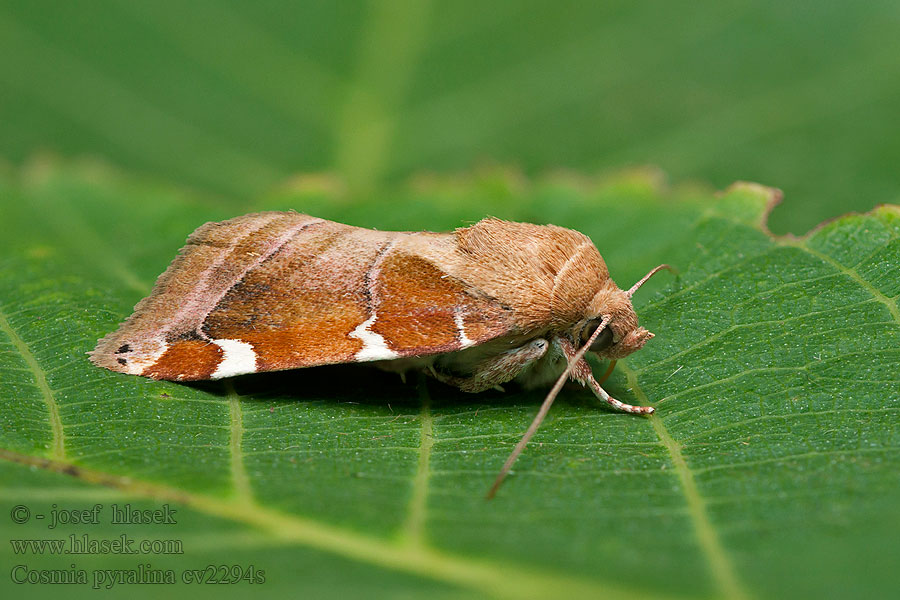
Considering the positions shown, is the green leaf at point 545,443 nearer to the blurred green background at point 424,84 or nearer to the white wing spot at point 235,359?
the white wing spot at point 235,359

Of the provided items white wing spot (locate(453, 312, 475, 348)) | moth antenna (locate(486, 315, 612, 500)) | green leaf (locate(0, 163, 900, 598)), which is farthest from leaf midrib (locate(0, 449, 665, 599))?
white wing spot (locate(453, 312, 475, 348))

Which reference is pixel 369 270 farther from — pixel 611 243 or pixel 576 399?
pixel 611 243

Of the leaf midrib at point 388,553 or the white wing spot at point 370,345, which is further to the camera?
the white wing spot at point 370,345

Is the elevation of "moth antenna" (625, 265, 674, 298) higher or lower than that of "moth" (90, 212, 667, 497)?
higher

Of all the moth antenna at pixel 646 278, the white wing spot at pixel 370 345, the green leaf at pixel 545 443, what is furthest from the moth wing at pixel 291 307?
the moth antenna at pixel 646 278

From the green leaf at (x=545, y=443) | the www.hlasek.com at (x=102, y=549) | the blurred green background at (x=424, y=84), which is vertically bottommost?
the www.hlasek.com at (x=102, y=549)

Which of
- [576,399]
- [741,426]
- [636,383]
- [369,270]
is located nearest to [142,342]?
[369,270]

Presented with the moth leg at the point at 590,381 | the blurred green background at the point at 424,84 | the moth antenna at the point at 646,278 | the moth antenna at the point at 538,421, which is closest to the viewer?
the moth antenna at the point at 538,421

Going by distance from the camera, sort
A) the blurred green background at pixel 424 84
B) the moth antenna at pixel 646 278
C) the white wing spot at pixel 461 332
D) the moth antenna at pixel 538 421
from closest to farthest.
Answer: the moth antenna at pixel 538 421 → the white wing spot at pixel 461 332 → the moth antenna at pixel 646 278 → the blurred green background at pixel 424 84

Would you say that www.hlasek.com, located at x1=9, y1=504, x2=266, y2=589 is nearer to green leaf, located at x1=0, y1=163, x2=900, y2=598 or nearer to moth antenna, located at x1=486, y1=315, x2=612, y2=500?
green leaf, located at x1=0, y1=163, x2=900, y2=598
